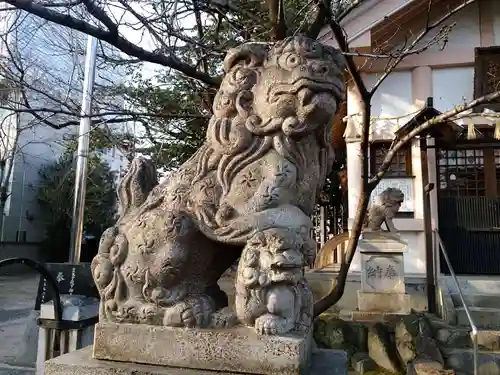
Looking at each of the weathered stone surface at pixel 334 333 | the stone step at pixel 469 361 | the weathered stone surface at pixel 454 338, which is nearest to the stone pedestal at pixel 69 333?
the weathered stone surface at pixel 334 333

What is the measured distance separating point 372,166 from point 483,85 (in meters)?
2.30

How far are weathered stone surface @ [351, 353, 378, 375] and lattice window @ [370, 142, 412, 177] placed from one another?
13.2ft

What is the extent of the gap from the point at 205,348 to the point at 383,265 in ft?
16.4

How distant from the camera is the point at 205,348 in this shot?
6.70 ft

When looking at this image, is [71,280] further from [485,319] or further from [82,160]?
[485,319]

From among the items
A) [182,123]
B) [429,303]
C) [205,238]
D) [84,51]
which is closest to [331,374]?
[205,238]

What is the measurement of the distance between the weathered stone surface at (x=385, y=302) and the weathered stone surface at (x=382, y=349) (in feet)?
2.53

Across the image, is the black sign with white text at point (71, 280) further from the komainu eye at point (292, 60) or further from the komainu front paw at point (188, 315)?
the komainu eye at point (292, 60)

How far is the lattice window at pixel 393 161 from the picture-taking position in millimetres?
8523

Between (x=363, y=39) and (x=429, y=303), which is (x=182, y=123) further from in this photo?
(x=429, y=303)

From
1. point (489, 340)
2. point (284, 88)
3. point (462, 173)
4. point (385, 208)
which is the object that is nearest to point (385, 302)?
point (385, 208)

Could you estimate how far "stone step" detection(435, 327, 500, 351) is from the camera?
5.23m

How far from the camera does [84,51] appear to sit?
7.96 m

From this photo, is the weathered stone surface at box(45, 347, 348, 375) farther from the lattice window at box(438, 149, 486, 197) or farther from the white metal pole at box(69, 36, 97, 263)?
the lattice window at box(438, 149, 486, 197)
